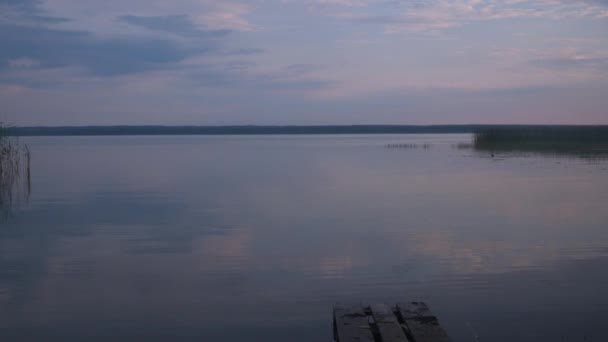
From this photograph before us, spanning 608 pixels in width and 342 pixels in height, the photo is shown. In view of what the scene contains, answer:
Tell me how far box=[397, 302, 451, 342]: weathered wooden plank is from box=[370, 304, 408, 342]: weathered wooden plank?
9cm

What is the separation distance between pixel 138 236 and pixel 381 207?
5.17 meters

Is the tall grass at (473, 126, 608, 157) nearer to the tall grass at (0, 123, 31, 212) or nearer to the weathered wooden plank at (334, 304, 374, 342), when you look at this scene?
the tall grass at (0, 123, 31, 212)

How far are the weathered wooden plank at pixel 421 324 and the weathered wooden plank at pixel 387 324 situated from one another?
9 cm

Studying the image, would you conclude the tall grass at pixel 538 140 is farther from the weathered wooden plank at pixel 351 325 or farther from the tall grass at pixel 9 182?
the weathered wooden plank at pixel 351 325

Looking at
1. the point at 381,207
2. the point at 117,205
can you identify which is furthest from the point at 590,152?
the point at 117,205

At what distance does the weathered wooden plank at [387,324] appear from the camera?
177 inches

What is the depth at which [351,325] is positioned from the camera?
480 cm

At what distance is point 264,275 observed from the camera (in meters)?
7.45

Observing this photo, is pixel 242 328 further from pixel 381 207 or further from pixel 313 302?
pixel 381 207

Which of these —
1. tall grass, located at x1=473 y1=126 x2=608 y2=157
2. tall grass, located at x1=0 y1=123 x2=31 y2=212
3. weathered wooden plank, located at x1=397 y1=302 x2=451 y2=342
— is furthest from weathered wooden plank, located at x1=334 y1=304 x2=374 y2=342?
tall grass, located at x1=473 y1=126 x2=608 y2=157

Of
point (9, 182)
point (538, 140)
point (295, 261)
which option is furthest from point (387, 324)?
point (538, 140)

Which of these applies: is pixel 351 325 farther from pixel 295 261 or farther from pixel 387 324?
pixel 295 261

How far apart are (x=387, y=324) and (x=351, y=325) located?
258 millimetres

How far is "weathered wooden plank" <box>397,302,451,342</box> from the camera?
14.8 feet
